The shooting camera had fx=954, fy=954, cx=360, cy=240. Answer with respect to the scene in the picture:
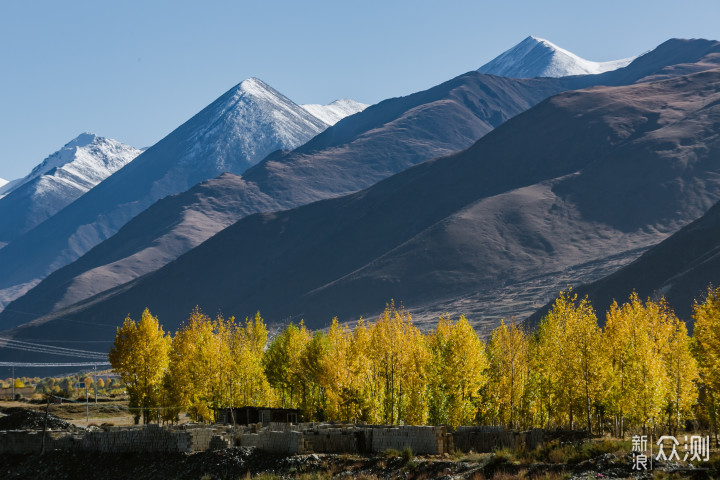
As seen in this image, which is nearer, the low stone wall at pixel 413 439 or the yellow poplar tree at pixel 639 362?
the low stone wall at pixel 413 439

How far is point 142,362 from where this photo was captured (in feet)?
279

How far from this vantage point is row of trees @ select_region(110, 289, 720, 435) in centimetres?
6316

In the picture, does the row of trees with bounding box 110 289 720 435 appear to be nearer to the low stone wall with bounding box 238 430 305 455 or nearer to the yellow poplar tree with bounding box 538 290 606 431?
the yellow poplar tree with bounding box 538 290 606 431

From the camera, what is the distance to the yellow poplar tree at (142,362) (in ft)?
278

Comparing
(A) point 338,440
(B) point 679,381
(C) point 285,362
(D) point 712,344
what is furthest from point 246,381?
(D) point 712,344

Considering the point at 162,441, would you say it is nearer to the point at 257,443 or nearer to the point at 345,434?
the point at 257,443

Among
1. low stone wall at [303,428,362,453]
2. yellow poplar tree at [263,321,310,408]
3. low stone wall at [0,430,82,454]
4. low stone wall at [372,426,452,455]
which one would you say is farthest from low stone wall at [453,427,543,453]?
yellow poplar tree at [263,321,310,408]

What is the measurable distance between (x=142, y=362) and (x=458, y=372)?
98.9 feet

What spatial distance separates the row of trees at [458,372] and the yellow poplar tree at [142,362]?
0.33ft

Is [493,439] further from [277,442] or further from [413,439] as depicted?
[277,442]

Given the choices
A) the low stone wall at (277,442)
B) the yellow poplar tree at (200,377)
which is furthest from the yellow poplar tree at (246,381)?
the low stone wall at (277,442)

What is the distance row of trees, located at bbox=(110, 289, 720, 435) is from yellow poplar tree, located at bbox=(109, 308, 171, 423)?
10 cm

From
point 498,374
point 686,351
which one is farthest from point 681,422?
point 498,374

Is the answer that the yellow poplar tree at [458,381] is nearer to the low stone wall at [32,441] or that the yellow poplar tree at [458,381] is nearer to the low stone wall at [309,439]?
the low stone wall at [309,439]
